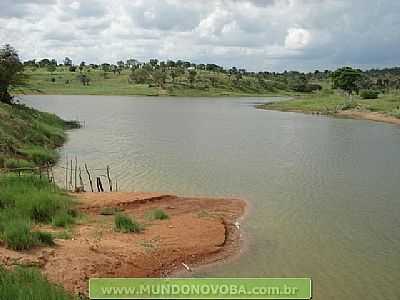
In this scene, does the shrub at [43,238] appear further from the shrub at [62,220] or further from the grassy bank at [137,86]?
the grassy bank at [137,86]

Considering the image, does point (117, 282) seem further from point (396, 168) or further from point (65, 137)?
point (65, 137)

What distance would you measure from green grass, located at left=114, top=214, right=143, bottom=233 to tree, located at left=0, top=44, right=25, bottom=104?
3632 centimetres

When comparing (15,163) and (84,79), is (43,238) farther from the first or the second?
(84,79)

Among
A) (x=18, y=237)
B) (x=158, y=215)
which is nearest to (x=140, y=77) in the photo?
(x=158, y=215)

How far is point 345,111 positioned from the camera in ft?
291

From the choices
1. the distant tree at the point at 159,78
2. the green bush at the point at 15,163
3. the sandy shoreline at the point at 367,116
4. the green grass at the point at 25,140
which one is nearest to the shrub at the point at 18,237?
the green bush at the point at 15,163

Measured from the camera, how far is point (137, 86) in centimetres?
14550

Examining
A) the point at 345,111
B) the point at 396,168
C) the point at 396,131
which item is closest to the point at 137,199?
the point at 396,168

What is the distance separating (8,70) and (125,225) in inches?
1509

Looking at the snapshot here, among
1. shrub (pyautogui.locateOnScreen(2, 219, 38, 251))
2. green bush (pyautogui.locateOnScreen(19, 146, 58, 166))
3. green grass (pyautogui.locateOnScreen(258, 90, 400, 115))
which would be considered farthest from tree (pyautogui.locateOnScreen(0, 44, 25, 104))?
green grass (pyautogui.locateOnScreen(258, 90, 400, 115))

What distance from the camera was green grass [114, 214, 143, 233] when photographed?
693 inches

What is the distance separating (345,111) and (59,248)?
7961cm

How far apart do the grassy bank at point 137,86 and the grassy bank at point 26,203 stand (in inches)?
3610

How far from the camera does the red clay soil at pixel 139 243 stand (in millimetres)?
13453
